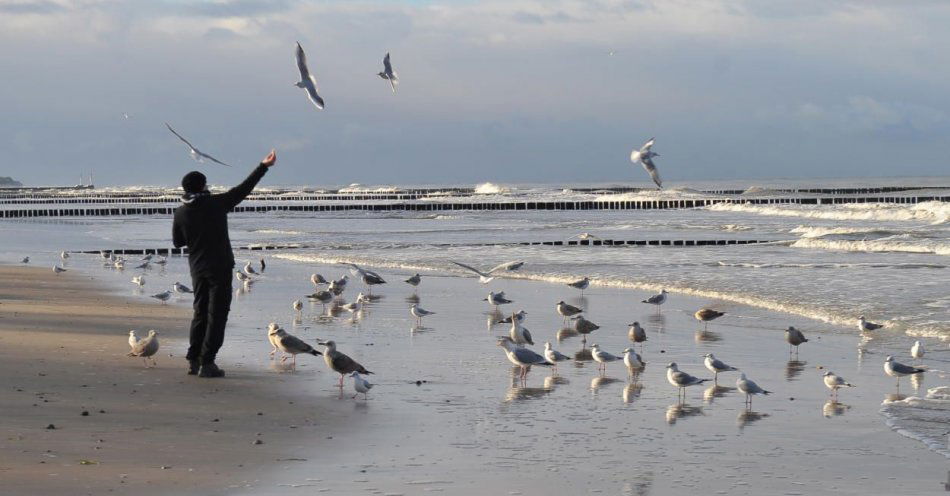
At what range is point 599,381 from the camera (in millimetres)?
10008

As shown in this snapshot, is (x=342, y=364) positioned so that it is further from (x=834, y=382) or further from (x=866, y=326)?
(x=866, y=326)

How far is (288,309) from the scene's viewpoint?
1599 cm

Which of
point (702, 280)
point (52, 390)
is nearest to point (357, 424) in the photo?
point (52, 390)

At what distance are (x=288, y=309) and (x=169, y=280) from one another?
606cm

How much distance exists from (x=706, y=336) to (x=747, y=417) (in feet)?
16.1

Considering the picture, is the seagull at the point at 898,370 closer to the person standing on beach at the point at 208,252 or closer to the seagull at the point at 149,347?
the person standing on beach at the point at 208,252

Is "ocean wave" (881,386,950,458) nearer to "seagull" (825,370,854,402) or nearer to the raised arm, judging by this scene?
"seagull" (825,370,854,402)

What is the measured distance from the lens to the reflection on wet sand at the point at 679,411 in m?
8.25

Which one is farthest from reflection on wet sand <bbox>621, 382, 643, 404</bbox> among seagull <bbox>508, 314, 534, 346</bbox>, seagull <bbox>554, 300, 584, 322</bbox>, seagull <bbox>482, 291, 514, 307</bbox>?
seagull <bbox>482, 291, 514, 307</bbox>

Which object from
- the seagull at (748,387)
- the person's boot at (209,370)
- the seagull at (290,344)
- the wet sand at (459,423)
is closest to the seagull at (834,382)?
the wet sand at (459,423)

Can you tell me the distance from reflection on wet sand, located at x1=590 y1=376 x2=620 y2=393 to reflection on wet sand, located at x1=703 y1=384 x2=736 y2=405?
789 mm

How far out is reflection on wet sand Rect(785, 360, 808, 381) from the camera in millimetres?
10297

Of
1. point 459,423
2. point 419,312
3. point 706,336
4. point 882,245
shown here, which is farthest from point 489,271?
point 882,245

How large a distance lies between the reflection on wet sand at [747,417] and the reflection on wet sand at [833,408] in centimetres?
44
